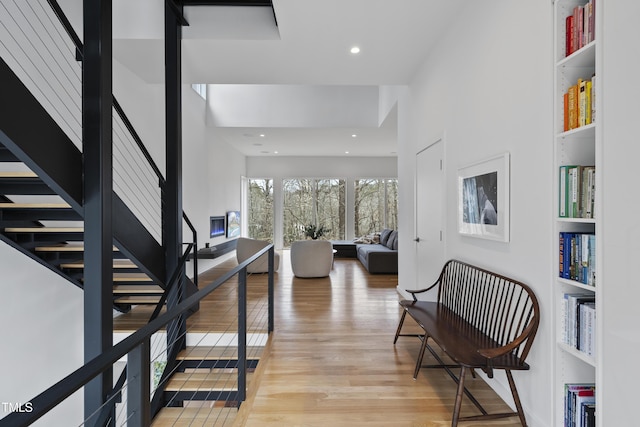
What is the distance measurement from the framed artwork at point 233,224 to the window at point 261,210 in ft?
3.76

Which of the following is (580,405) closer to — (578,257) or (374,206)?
(578,257)

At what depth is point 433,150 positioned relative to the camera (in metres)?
3.57

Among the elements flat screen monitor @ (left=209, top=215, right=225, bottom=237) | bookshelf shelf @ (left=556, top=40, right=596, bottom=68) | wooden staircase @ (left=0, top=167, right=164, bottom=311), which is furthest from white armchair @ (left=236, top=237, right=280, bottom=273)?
bookshelf shelf @ (left=556, top=40, right=596, bottom=68)

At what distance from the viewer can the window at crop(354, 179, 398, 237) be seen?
33.7 feet

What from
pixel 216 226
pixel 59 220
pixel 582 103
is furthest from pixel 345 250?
pixel 582 103

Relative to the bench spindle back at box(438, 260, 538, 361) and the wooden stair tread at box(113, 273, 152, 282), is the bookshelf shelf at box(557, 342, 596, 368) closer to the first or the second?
the bench spindle back at box(438, 260, 538, 361)

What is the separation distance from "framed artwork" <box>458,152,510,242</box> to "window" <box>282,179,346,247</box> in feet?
24.4

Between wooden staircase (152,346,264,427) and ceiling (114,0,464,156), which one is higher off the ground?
ceiling (114,0,464,156)

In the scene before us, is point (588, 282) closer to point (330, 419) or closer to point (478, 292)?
point (478, 292)

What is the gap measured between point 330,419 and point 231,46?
11.4ft

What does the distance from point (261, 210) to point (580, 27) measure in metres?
9.25

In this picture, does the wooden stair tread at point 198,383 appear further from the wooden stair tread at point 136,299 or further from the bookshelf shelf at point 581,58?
the bookshelf shelf at point 581,58

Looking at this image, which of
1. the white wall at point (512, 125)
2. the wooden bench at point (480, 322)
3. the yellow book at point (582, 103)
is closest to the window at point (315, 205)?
the white wall at point (512, 125)

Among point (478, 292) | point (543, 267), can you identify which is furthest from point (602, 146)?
point (478, 292)
